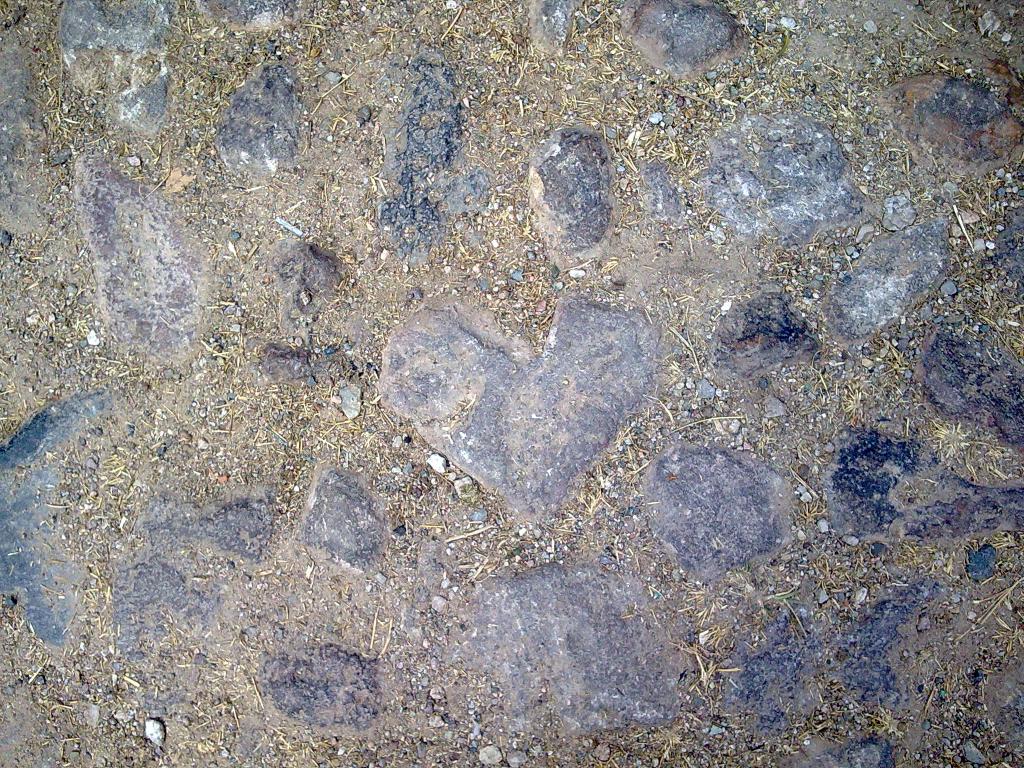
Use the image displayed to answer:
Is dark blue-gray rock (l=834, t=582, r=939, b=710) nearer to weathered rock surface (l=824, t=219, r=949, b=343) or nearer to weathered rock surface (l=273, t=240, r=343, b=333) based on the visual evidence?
weathered rock surface (l=824, t=219, r=949, b=343)

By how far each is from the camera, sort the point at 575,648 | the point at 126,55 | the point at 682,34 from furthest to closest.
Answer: the point at 126,55
the point at 682,34
the point at 575,648

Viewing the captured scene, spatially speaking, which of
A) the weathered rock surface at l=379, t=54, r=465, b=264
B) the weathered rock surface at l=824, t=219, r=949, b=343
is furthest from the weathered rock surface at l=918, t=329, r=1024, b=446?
the weathered rock surface at l=379, t=54, r=465, b=264

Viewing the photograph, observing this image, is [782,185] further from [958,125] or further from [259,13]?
[259,13]

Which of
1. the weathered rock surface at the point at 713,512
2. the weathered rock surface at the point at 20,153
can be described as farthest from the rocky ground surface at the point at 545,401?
the weathered rock surface at the point at 20,153

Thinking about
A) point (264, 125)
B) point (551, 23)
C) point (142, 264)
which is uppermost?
point (551, 23)

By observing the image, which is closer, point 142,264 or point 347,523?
point 347,523

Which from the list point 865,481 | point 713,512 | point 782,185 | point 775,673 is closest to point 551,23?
point 782,185

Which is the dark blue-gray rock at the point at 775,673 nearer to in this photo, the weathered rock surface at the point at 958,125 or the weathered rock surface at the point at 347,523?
the weathered rock surface at the point at 347,523
